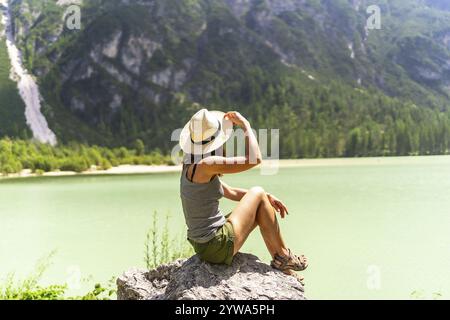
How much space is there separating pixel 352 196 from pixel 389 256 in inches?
652

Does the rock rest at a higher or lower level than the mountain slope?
lower

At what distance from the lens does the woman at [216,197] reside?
514 centimetres

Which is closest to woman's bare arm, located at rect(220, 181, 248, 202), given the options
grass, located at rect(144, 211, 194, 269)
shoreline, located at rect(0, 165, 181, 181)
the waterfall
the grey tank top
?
the grey tank top

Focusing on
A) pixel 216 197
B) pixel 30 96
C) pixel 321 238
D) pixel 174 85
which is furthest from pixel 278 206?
pixel 174 85

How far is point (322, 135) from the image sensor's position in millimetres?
127000

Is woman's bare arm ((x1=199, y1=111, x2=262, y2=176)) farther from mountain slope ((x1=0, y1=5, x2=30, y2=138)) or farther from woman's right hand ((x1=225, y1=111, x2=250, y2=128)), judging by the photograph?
mountain slope ((x1=0, y1=5, x2=30, y2=138))

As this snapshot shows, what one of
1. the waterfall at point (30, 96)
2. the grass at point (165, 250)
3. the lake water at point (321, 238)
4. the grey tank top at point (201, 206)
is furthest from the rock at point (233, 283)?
the waterfall at point (30, 96)

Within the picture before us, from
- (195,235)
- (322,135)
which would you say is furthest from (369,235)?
(322,135)

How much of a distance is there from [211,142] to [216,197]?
1.93 ft

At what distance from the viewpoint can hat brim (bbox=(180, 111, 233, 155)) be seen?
536 cm

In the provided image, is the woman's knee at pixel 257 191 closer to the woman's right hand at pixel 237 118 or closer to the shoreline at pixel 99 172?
the woman's right hand at pixel 237 118

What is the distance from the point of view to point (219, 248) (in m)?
5.41

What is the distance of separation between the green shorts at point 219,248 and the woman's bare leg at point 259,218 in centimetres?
16

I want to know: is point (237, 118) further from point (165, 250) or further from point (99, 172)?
point (99, 172)
